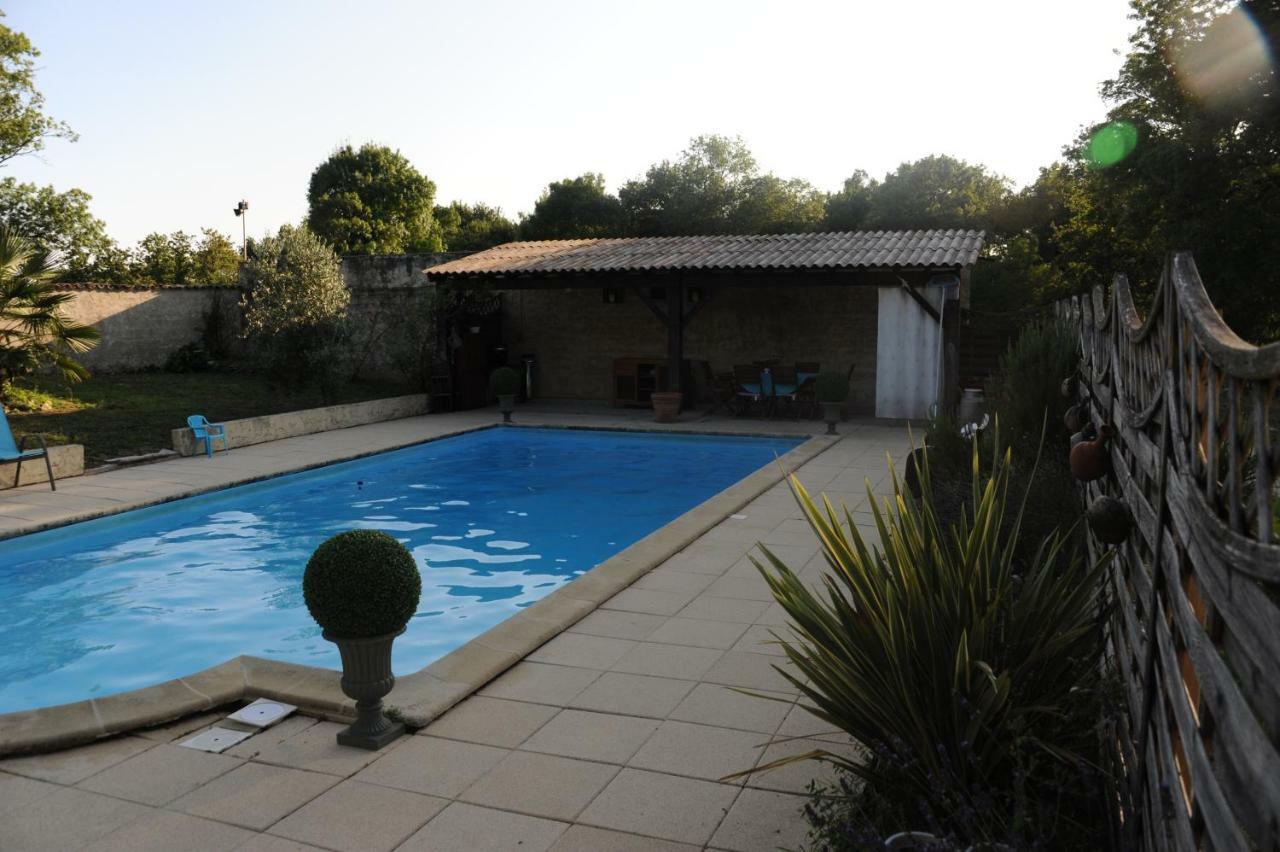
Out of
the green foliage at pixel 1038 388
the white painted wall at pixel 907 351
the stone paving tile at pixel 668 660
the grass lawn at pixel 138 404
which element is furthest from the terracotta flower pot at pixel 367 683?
the white painted wall at pixel 907 351

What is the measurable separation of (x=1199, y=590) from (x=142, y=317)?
1812 centimetres

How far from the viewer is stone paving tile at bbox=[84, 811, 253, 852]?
2.84 m

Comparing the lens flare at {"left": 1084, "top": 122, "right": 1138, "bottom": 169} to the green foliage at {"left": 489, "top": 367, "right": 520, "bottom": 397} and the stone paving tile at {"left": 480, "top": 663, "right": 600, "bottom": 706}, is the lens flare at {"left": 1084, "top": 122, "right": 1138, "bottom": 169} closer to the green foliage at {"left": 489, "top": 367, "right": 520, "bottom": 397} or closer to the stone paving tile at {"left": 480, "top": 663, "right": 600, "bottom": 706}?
the green foliage at {"left": 489, "top": 367, "right": 520, "bottom": 397}

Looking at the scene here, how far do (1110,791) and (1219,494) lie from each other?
3.88ft

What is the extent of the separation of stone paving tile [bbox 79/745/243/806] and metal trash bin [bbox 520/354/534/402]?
13.6m

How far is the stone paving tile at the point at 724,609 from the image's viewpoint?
5020 millimetres

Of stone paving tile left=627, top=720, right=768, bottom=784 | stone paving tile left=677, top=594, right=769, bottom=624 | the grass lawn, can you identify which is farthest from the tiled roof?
stone paving tile left=627, top=720, right=768, bottom=784

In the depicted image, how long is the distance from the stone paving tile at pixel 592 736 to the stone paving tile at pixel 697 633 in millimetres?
951

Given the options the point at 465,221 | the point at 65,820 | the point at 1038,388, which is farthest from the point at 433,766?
the point at 465,221

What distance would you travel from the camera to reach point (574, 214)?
37031 mm

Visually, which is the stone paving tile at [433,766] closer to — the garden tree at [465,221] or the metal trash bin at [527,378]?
the metal trash bin at [527,378]

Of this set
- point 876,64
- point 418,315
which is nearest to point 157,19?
point 418,315

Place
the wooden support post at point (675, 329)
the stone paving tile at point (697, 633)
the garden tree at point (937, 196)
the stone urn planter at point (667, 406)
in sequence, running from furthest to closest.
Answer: the garden tree at point (937, 196), the wooden support post at point (675, 329), the stone urn planter at point (667, 406), the stone paving tile at point (697, 633)

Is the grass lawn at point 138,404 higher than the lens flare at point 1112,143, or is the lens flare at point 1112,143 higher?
the lens flare at point 1112,143
